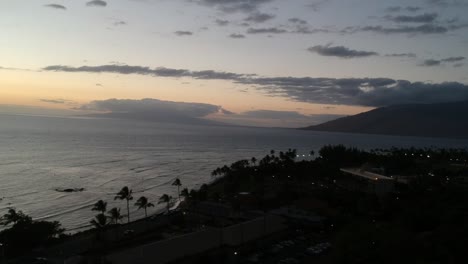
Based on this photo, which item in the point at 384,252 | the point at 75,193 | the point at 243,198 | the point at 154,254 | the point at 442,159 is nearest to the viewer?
the point at 384,252

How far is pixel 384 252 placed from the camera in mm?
18391

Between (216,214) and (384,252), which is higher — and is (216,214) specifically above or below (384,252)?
below

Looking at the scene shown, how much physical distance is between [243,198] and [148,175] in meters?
35.6

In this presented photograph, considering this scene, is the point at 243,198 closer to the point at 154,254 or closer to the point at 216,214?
the point at 216,214

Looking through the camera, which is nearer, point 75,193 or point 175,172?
point 75,193

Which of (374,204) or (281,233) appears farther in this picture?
(374,204)

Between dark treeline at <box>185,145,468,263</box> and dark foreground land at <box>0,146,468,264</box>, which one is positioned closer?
dark treeline at <box>185,145,468,263</box>

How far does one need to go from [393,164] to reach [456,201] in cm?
3775

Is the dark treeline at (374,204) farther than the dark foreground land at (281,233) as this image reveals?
No

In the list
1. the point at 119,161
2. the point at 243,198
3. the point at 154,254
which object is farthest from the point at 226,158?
the point at 154,254

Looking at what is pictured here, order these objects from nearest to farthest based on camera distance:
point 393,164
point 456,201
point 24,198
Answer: point 456,201 → point 24,198 → point 393,164

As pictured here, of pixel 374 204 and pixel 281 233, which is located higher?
pixel 374 204

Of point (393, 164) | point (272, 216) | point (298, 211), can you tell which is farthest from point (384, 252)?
point (393, 164)

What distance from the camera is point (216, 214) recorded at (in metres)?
37.4
